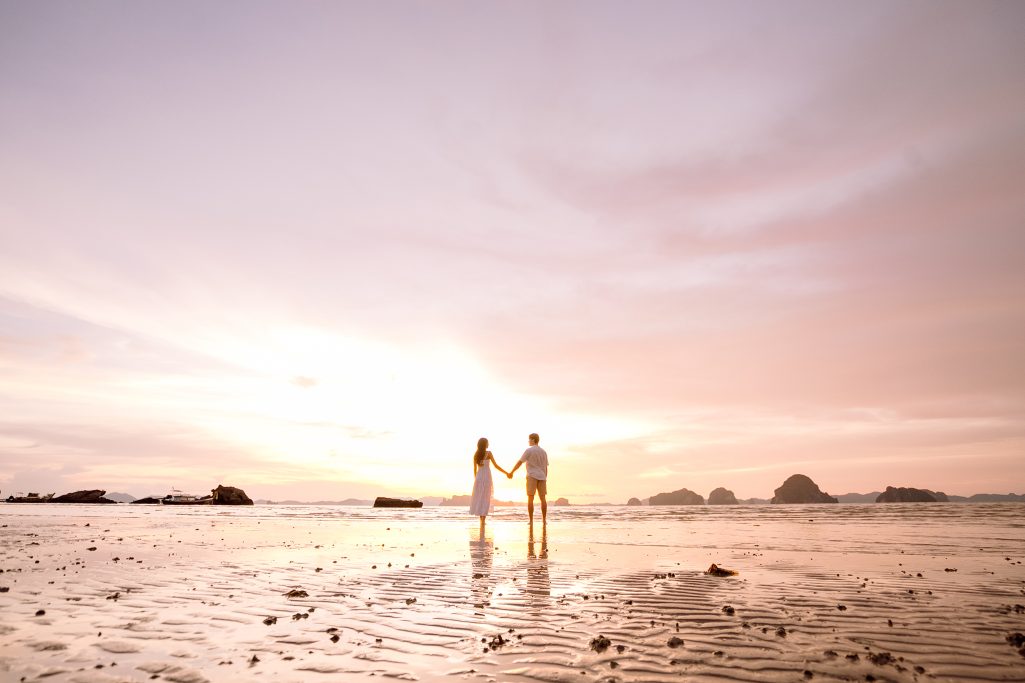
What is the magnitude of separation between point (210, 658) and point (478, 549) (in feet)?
38.5

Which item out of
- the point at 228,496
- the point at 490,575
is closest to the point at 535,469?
the point at 490,575

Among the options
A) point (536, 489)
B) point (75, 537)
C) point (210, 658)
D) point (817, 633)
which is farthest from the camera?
point (536, 489)

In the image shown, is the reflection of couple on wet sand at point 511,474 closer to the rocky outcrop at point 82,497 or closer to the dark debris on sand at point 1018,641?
the dark debris on sand at point 1018,641

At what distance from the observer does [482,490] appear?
81.6ft

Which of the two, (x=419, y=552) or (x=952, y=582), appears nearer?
(x=952, y=582)

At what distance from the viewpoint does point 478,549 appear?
17.1 meters

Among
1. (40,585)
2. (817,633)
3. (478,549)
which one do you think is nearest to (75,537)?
(40,585)

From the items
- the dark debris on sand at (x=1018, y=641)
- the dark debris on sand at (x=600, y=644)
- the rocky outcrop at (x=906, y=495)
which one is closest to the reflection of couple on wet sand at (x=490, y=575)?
the dark debris on sand at (x=600, y=644)

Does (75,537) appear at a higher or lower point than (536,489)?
lower

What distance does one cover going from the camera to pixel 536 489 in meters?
24.4

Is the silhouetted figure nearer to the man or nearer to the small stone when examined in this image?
the man

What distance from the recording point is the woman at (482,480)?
958 inches

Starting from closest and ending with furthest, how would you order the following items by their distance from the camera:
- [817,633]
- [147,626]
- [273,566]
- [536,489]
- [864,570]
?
[817,633] → [147,626] → [864,570] → [273,566] → [536,489]

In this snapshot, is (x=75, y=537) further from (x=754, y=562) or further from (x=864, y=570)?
(x=864, y=570)
